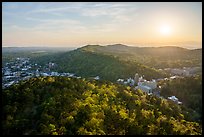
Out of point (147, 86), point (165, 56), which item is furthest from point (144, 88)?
point (165, 56)

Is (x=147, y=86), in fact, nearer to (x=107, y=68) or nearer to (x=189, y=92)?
(x=189, y=92)

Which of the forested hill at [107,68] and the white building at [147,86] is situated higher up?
the forested hill at [107,68]

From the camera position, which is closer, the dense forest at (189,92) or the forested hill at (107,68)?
the dense forest at (189,92)

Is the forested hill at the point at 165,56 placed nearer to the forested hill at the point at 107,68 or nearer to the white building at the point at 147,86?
the forested hill at the point at 107,68

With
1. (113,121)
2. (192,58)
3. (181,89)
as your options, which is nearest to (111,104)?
(113,121)

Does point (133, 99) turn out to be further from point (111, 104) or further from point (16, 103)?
point (16, 103)

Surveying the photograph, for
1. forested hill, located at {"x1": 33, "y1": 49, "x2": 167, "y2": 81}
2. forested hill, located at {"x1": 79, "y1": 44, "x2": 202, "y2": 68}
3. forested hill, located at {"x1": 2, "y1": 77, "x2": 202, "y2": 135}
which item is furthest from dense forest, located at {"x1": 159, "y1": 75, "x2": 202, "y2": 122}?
forested hill, located at {"x1": 79, "y1": 44, "x2": 202, "y2": 68}

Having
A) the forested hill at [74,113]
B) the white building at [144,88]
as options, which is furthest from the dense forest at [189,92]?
the forested hill at [74,113]
